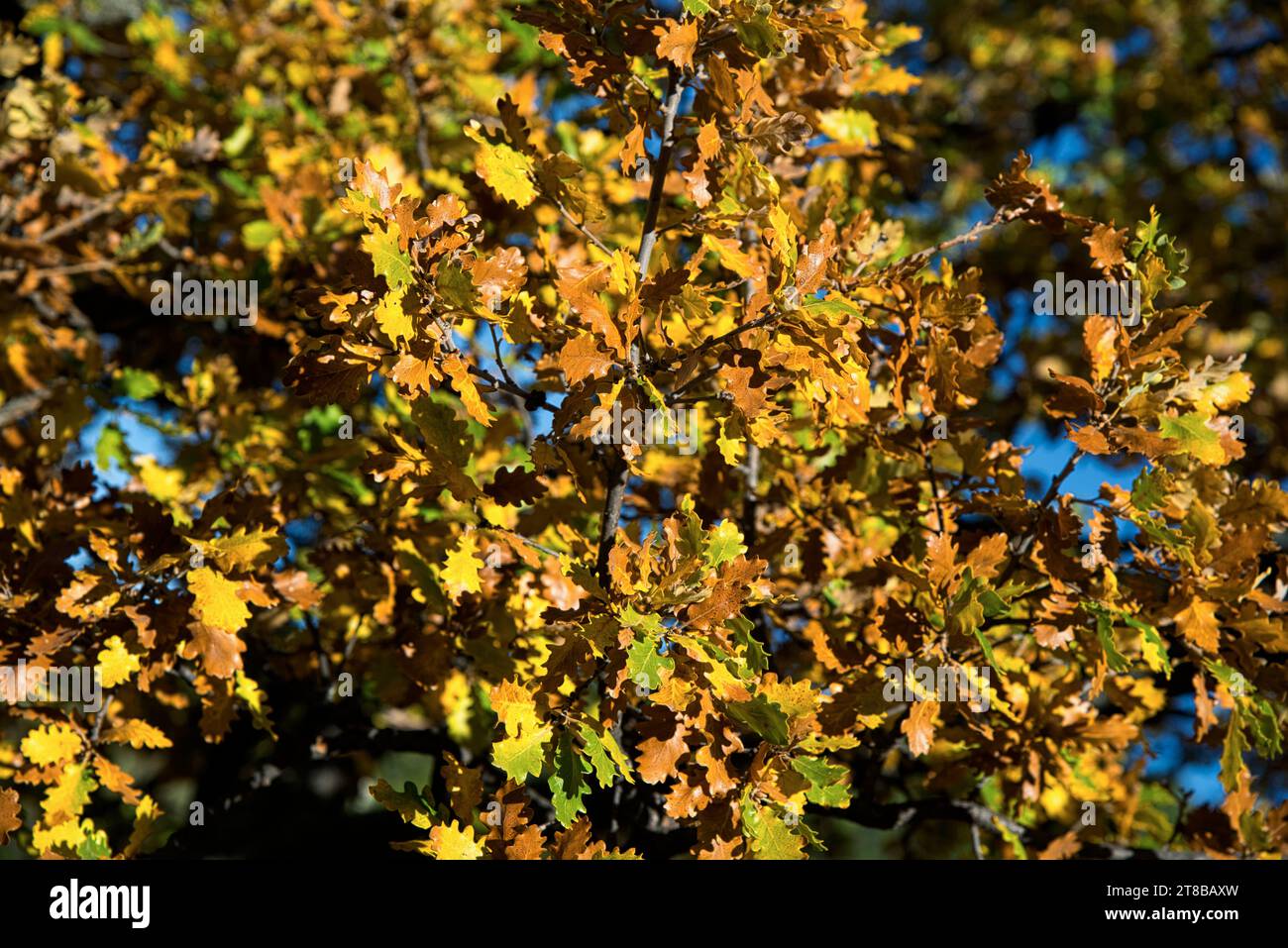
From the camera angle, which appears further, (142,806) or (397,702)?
(397,702)

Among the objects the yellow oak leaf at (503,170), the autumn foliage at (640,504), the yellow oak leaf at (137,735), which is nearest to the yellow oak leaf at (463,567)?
the autumn foliage at (640,504)

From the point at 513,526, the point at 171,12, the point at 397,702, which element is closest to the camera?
the point at 513,526

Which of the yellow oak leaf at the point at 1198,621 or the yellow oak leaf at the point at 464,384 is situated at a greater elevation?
the yellow oak leaf at the point at 464,384

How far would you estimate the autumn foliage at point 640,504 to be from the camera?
193cm

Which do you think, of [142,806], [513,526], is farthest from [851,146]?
[142,806]

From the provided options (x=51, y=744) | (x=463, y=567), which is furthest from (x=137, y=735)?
(x=463, y=567)

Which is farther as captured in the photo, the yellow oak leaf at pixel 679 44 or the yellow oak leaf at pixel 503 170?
the yellow oak leaf at pixel 503 170

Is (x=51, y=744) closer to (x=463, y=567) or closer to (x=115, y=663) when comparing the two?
(x=115, y=663)

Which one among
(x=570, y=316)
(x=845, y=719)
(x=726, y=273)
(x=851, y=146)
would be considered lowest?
(x=845, y=719)

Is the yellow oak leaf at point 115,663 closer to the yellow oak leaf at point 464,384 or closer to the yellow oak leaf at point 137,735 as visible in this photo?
the yellow oak leaf at point 137,735

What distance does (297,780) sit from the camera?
437 centimetres

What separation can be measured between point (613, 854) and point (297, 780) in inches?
108

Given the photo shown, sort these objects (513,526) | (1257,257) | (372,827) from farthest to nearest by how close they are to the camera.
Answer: (1257,257) < (372,827) < (513,526)
